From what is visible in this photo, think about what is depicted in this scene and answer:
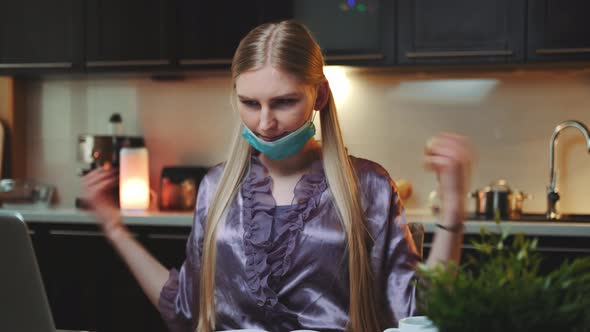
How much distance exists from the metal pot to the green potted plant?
2.49 meters

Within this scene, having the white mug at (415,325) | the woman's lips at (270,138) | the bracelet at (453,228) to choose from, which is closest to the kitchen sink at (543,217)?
the woman's lips at (270,138)

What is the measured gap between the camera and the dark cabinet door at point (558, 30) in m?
3.14

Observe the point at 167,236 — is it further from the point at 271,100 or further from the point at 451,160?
the point at 451,160

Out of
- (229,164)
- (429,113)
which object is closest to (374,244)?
(229,164)

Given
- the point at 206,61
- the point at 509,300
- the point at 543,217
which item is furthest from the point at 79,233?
the point at 509,300

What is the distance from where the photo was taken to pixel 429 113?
11.7 ft

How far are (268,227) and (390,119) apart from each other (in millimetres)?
2107

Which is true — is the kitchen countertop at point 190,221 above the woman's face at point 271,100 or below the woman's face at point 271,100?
below

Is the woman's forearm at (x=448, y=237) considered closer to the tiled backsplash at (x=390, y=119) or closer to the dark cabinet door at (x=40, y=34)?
the tiled backsplash at (x=390, y=119)

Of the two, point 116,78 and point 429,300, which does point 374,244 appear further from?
point 116,78

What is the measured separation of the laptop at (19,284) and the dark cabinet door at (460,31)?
250 cm

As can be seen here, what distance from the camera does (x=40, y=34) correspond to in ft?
12.3

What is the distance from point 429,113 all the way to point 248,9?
3.16 ft

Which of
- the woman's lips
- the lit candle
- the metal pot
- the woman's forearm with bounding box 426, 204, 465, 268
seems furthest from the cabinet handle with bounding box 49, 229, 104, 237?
the woman's forearm with bounding box 426, 204, 465, 268
